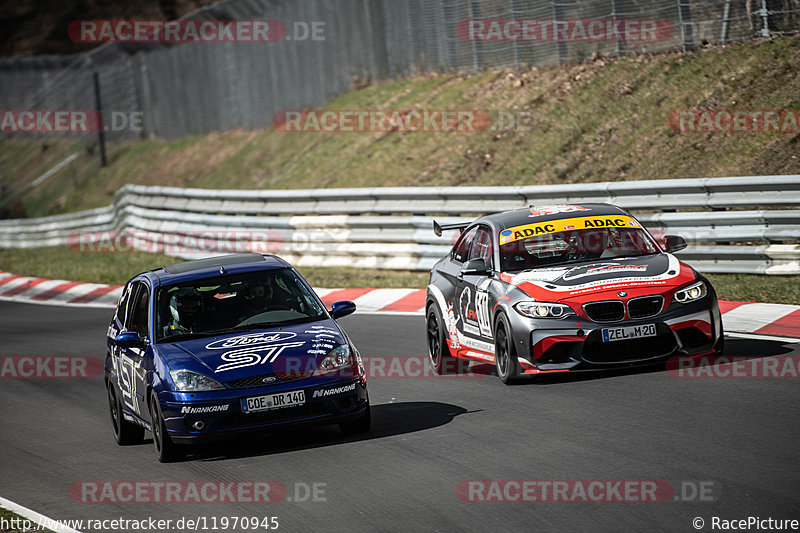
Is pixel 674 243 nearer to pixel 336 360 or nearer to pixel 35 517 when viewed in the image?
pixel 336 360

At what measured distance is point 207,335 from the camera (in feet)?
28.9

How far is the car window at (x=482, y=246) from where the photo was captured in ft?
35.2

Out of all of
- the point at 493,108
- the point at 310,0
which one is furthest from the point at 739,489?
the point at 310,0

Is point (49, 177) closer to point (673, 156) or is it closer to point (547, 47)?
point (547, 47)

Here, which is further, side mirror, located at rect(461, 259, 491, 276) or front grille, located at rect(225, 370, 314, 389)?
side mirror, located at rect(461, 259, 491, 276)

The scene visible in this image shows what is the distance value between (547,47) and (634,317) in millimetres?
16327

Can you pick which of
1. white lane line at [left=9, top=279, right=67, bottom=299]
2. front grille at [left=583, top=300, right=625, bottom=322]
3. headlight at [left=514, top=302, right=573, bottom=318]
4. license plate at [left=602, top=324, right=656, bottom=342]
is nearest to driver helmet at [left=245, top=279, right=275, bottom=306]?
headlight at [left=514, top=302, right=573, bottom=318]

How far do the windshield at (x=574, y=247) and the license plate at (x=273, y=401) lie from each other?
2.84 metres

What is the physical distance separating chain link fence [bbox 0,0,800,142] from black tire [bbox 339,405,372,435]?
1374cm

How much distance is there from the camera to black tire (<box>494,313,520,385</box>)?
31.9 ft

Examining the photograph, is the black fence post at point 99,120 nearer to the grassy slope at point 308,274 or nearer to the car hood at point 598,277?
the grassy slope at point 308,274

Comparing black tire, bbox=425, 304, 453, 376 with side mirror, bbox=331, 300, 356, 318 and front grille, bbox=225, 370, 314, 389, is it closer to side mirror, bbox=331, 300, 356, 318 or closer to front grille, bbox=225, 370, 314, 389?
side mirror, bbox=331, 300, 356, 318

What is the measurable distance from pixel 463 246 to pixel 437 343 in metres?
0.99

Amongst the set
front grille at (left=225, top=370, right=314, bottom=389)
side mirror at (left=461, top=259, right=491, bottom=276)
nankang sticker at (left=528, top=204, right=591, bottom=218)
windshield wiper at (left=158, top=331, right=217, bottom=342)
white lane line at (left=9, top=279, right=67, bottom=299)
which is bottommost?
white lane line at (left=9, top=279, right=67, bottom=299)
